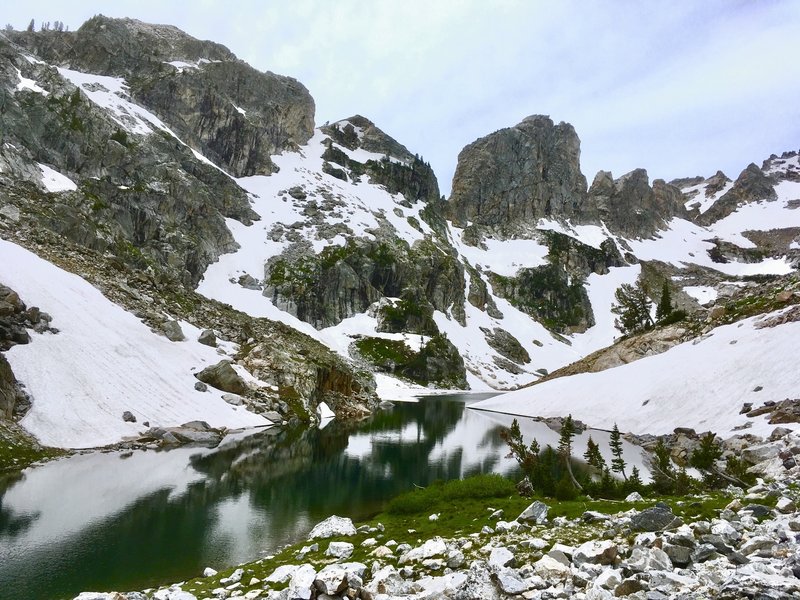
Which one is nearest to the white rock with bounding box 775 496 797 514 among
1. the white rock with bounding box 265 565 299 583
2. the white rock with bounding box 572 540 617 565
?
the white rock with bounding box 572 540 617 565

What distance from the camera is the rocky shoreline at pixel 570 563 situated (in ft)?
35.7

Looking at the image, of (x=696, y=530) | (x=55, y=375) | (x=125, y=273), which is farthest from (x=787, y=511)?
(x=125, y=273)

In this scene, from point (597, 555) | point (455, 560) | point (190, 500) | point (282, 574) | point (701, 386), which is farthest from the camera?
point (701, 386)

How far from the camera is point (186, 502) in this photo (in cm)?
3142

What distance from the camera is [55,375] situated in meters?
43.5

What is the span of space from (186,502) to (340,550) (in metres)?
→ 16.5

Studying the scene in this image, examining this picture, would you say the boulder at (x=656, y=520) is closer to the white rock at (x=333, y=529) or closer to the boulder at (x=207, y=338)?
the white rock at (x=333, y=529)

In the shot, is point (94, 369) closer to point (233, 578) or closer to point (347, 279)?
point (233, 578)

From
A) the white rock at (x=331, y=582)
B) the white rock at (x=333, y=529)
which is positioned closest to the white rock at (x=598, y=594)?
the white rock at (x=331, y=582)

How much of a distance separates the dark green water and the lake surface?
0.26 ft

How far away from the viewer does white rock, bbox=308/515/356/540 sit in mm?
23812

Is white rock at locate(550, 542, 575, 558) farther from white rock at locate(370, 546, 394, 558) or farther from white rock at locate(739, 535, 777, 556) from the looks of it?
white rock at locate(370, 546, 394, 558)

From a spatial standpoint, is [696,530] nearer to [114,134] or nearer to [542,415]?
[542,415]

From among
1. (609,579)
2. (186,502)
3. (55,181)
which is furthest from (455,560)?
(55,181)
